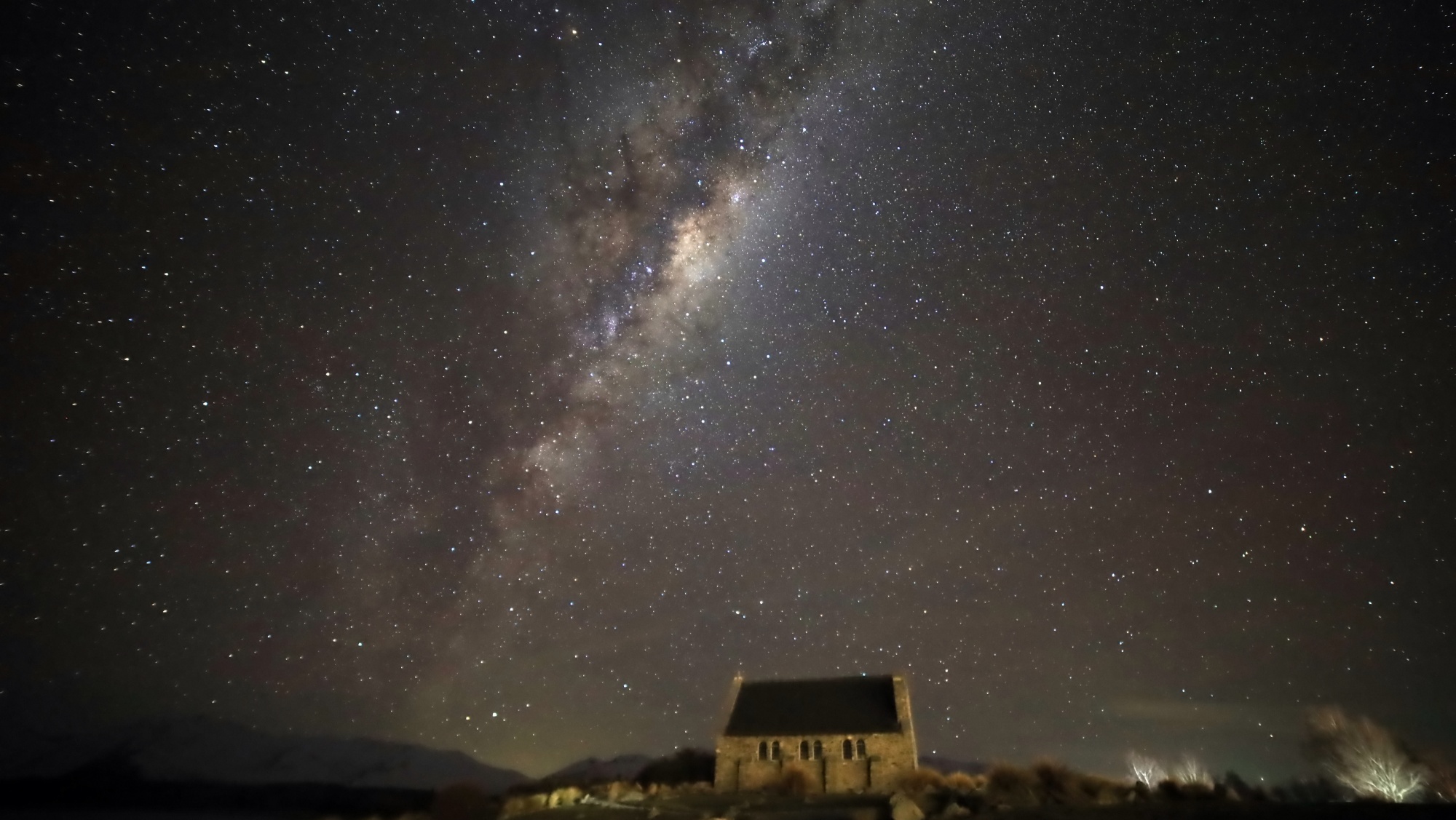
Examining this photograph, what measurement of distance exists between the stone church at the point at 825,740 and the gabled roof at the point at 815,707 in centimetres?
4

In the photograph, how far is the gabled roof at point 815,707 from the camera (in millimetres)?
42875

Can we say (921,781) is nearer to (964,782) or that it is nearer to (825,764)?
(964,782)

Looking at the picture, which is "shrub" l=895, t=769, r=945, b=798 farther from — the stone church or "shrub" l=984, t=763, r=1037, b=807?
"shrub" l=984, t=763, r=1037, b=807

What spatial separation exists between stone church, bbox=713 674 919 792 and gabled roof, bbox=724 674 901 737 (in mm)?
43

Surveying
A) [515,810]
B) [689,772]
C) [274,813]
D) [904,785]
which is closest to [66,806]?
[274,813]

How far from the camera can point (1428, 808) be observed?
71.3 feet

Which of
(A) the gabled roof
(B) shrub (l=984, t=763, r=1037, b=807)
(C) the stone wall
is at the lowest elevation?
(B) shrub (l=984, t=763, r=1037, b=807)

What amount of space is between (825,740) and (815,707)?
9.34 ft

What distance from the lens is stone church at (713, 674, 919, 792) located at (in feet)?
134

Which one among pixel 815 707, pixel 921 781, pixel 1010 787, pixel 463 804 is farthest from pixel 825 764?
pixel 463 804

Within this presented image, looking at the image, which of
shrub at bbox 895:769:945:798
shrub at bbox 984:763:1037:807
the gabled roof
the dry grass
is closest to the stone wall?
the gabled roof

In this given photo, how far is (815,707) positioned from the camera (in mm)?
44938

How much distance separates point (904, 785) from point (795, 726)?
29.1 feet

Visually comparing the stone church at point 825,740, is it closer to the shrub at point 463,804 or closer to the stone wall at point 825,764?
the stone wall at point 825,764
